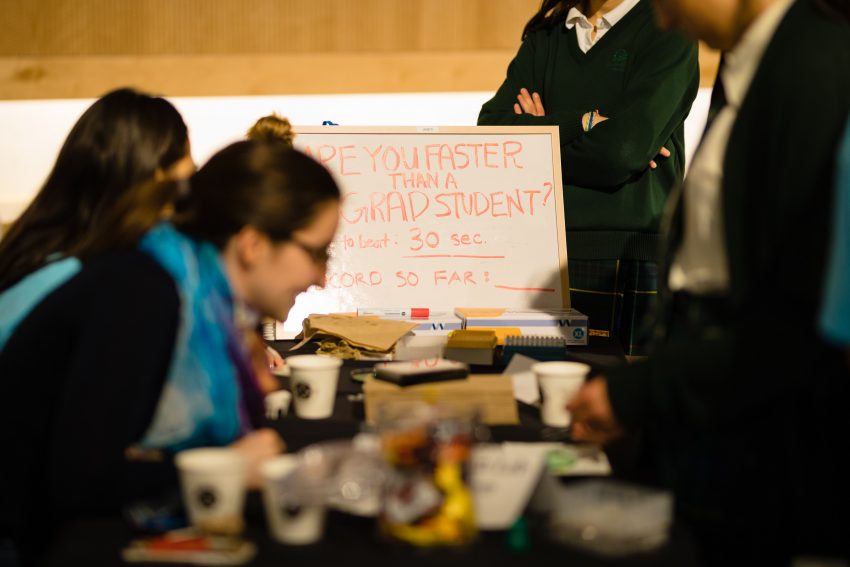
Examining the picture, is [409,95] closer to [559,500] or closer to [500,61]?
[500,61]

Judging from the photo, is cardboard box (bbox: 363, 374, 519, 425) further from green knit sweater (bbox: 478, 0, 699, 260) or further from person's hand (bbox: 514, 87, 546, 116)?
person's hand (bbox: 514, 87, 546, 116)

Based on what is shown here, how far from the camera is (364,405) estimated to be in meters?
1.56


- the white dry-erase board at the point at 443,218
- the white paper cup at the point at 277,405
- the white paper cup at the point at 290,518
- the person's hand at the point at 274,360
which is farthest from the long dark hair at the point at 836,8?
the white dry-erase board at the point at 443,218

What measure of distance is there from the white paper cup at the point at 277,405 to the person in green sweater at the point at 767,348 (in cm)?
60

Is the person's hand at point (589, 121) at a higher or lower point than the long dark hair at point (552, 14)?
lower

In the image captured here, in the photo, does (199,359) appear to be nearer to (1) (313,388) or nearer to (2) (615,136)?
(1) (313,388)

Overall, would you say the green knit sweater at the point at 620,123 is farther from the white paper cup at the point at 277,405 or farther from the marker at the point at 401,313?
A: the white paper cup at the point at 277,405

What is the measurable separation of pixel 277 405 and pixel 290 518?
57cm

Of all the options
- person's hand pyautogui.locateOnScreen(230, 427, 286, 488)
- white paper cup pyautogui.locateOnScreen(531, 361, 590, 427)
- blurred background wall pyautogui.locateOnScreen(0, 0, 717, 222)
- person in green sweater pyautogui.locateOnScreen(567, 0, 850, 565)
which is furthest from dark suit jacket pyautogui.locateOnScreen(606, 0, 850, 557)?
blurred background wall pyautogui.locateOnScreen(0, 0, 717, 222)

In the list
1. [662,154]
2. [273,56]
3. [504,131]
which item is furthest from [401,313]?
[273,56]

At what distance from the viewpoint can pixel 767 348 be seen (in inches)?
39.4

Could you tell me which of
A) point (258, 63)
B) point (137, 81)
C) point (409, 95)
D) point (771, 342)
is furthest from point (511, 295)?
Result: point (137, 81)

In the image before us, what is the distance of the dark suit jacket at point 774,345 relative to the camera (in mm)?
999

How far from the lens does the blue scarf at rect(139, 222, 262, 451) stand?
1.15m
